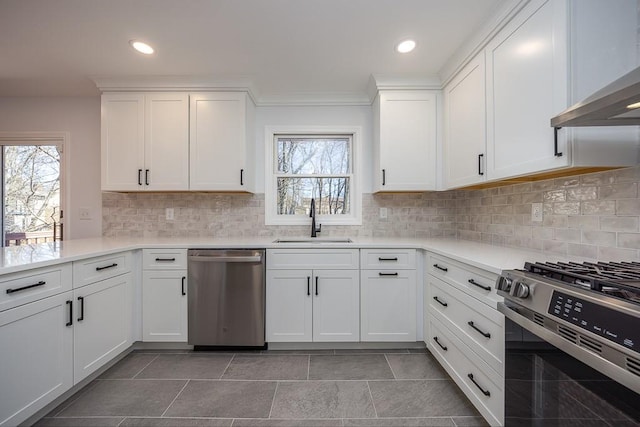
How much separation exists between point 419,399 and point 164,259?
214cm

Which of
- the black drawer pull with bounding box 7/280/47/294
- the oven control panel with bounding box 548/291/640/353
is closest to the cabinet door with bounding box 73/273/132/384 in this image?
the black drawer pull with bounding box 7/280/47/294

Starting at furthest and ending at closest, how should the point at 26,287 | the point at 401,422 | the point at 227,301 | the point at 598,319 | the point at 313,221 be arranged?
the point at 313,221
the point at 227,301
the point at 401,422
the point at 26,287
the point at 598,319

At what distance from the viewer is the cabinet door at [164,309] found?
2.32 m

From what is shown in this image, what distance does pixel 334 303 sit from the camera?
235 cm

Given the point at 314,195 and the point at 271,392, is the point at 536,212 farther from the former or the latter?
the point at 271,392

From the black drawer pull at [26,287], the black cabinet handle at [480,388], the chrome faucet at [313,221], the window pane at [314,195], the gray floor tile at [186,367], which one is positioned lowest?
the gray floor tile at [186,367]

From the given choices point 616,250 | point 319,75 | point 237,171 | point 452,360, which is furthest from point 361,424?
point 319,75

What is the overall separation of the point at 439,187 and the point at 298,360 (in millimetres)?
1943

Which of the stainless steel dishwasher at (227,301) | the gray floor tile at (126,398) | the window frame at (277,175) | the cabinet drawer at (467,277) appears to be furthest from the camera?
the window frame at (277,175)

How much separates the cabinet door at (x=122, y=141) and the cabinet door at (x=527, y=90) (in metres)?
2.91

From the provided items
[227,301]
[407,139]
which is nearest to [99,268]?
[227,301]

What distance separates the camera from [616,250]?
1.36m

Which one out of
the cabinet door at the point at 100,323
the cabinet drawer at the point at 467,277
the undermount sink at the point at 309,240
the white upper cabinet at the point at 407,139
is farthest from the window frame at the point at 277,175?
the cabinet door at the point at 100,323

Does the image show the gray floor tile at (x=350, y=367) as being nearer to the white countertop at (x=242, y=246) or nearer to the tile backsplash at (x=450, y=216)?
the white countertop at (x=242, y=246)
